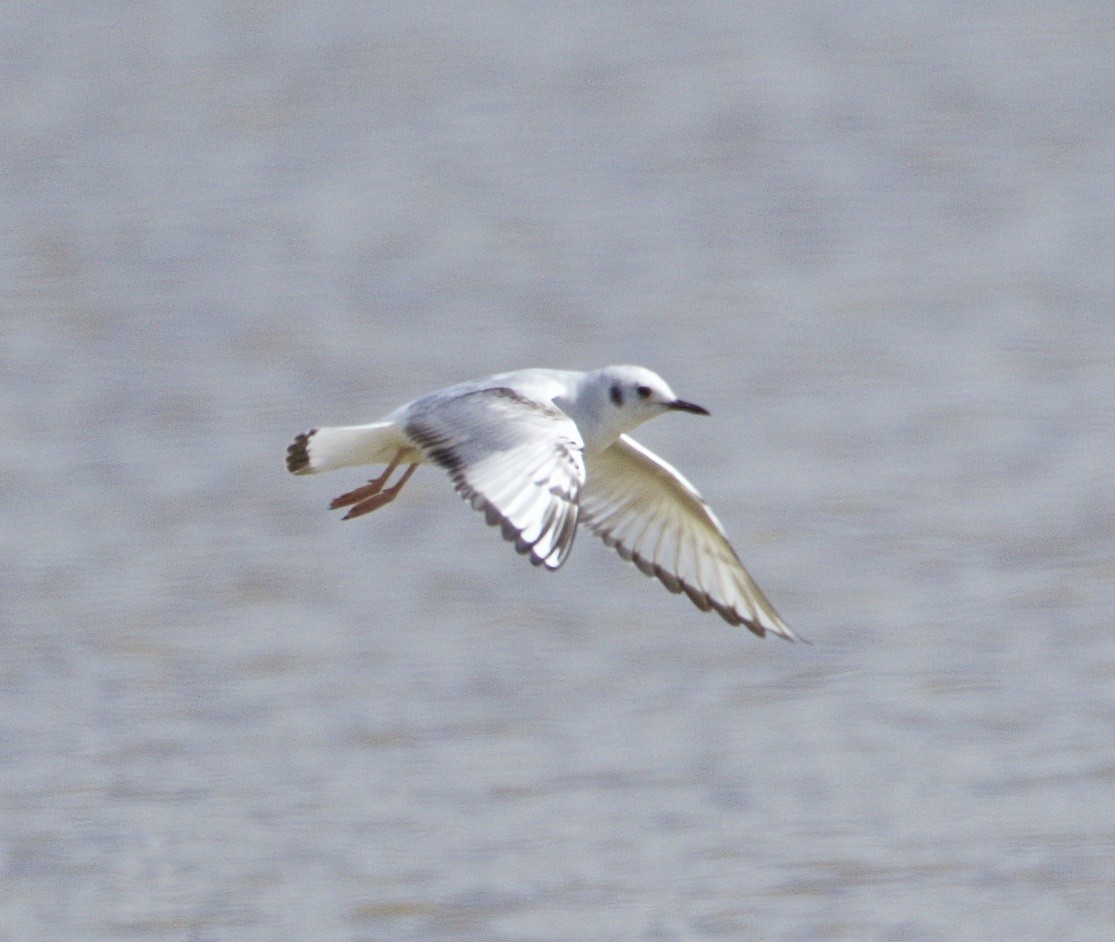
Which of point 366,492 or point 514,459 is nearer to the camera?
point 514,459

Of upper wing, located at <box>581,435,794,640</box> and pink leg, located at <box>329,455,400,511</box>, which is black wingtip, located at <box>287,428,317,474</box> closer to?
pink leg, located at <box>329,455,400,511</box>

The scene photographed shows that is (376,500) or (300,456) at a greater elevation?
(300,456)

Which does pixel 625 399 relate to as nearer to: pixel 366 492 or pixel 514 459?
pixel 514 459

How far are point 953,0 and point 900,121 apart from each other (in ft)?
6.48

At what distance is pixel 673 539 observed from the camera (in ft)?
25.0

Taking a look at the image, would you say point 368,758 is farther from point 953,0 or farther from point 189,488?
point 953,0

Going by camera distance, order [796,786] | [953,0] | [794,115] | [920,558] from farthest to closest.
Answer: [953,0]
[794,115]
[920,558]
[796,786]

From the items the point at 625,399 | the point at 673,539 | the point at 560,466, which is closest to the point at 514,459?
the point at 560,466

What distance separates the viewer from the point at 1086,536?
10477 millimetres

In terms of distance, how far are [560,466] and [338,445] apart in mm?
732

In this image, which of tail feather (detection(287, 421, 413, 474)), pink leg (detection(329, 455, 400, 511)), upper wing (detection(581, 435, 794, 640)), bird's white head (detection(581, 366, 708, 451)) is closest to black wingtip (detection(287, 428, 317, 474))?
tail feather (detection(287, 421, 413, 474))

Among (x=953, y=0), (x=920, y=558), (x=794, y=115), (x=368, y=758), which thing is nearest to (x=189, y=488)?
(x=368, y=758)

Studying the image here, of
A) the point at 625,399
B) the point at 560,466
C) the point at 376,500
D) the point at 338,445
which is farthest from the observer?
the point at 376,500

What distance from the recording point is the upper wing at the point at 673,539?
755 cm
